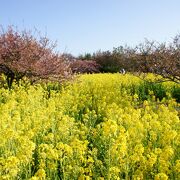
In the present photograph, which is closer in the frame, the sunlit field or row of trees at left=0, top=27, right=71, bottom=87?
the sunlit field

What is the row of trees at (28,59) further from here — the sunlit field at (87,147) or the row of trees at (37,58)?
the sunlit field at (87,147)

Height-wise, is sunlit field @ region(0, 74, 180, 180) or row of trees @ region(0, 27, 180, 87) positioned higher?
row of trees @ region(0, 27, 180, 87)

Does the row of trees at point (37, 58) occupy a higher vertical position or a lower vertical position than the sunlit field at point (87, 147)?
higher

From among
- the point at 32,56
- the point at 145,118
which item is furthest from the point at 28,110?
the point at 32,56

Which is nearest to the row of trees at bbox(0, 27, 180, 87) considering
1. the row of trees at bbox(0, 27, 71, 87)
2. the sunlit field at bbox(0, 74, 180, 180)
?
the row of trees at bbox(0, 27, 71, 87)

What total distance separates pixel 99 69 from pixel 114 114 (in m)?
29.1

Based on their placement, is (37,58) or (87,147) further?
(37,58)

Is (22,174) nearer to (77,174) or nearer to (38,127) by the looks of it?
(77,174)

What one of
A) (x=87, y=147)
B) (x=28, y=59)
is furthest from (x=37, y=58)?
(x=87, y=147)

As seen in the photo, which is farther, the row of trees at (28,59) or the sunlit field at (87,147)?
the row of trees at (28,59)

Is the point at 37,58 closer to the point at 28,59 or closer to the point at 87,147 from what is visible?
the point at 28,59

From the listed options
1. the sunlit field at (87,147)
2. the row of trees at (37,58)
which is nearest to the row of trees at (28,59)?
the row of trees at (37,58)

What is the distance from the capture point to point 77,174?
4.75 metres

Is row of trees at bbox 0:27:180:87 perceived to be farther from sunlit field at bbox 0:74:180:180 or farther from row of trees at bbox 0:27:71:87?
sunlit field at bbox 0:74:180:180
